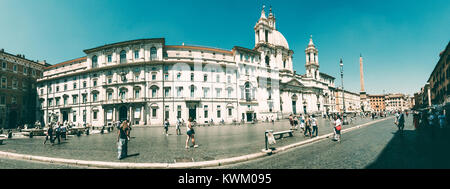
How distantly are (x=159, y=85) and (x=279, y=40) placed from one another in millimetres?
39899

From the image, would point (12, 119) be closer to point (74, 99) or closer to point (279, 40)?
point (74, 99)

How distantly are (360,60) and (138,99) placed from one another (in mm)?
92724

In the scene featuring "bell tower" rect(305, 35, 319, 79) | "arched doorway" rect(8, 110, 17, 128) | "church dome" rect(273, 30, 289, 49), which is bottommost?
"arched doorway" rect(8, 110, 17, 128)

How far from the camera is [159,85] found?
1257 inches

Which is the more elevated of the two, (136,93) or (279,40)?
(279,40)

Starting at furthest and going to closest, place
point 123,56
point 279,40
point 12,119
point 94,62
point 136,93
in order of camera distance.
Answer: point 279,40
point 12,119
point 94,62
point 123,56
point 136,93

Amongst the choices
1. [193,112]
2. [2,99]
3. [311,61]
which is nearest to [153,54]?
[193,112]

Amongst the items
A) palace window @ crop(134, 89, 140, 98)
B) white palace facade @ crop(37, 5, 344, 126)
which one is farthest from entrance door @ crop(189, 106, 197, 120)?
palace window @ crop(134, 89, 140, 98)

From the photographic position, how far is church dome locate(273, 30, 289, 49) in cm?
5255

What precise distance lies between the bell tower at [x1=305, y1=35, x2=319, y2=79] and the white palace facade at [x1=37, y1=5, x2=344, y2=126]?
74.7 ft

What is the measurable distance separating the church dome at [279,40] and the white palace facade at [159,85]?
9.25m

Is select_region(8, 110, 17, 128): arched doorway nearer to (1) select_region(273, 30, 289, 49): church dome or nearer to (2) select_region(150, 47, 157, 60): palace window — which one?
(2) select_region(150, 47, 157, 60): palace window

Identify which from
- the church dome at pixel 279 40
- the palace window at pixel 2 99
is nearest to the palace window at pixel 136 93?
the palace window at pixel 2 99
